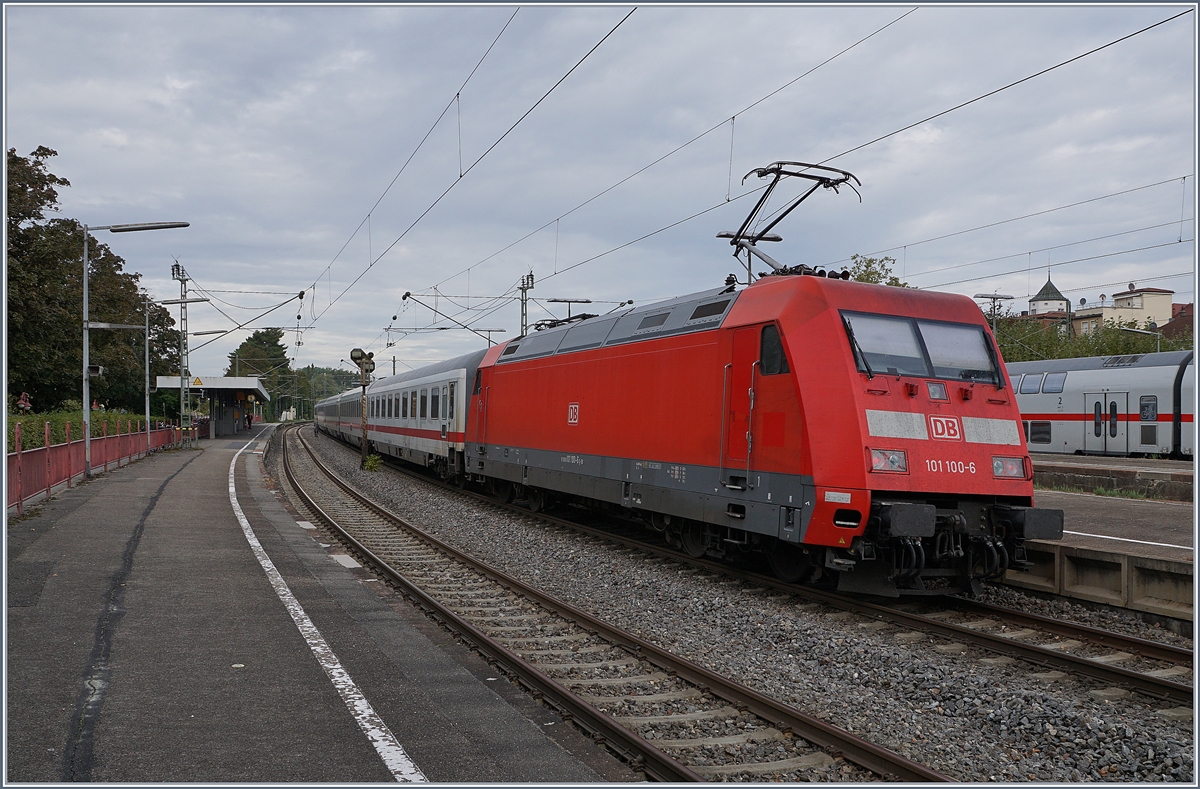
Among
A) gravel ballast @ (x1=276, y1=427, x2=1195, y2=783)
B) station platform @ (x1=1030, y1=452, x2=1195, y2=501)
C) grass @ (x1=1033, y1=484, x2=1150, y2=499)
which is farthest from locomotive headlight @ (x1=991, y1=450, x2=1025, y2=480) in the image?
grass @ (x1=1033, y1=484, x2=1150, y2=499)

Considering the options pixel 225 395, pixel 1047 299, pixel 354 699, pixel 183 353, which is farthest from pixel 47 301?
pixel 1047 299

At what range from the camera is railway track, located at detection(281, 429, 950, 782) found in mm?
5102

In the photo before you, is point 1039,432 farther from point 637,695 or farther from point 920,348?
point 637,695

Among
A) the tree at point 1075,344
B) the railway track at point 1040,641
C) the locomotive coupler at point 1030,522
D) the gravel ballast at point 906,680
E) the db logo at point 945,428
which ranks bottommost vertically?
the gravel ballast at point 906,680

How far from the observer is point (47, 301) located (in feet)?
102

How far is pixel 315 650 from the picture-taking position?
24.0ft

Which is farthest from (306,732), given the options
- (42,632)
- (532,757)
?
(42,632)

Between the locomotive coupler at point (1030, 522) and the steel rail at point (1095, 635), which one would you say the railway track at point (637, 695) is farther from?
the locomotive coupler at point (1030, 522)

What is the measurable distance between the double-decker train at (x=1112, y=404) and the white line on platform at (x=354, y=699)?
74.8 feet

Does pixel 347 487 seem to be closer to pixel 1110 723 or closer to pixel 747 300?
pixel 747 300

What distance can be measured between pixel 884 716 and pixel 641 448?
21.4 feet

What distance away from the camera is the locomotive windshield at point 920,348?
29.1 feet

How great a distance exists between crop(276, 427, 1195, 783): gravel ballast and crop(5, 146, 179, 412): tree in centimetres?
1898

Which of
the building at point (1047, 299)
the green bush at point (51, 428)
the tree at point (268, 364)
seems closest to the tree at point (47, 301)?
the green bush at point (51, 428)
